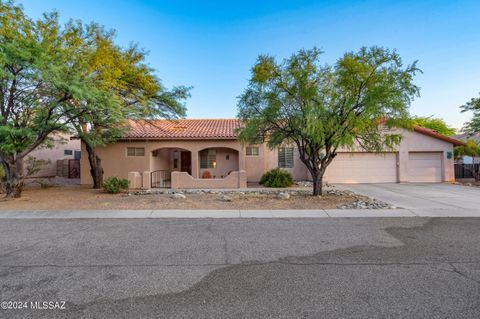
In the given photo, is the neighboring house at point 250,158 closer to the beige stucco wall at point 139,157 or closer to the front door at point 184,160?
the beige stucco wall at point 139,157

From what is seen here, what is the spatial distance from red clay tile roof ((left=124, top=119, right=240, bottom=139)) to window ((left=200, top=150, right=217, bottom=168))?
1.72m

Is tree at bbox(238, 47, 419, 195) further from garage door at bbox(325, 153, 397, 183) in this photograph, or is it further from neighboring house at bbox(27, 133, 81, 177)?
neighboring house at bbox(27, 133, 81, 177)

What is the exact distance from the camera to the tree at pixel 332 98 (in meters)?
9.34

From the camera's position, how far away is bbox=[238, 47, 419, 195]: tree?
30.6ft

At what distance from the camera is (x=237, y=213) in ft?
26.6

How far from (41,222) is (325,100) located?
11221mm

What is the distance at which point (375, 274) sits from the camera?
147 inches

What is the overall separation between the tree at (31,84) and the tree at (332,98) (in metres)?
6.85

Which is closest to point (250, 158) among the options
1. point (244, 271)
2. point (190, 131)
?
point (190, 131)

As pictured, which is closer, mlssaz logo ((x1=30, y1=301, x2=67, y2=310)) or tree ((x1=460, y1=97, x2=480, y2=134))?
mlssaz logo ((x1=30, y1=301, x2=67, y2=310))

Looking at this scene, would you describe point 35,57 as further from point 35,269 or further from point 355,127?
point 355,127

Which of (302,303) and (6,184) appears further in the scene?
(6,184)

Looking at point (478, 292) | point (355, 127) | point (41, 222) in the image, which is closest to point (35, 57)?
point (41, 222)

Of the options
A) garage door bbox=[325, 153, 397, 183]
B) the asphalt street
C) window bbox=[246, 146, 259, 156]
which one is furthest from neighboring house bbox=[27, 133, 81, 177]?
garage door bbox=[325, 153, 397, 183]
